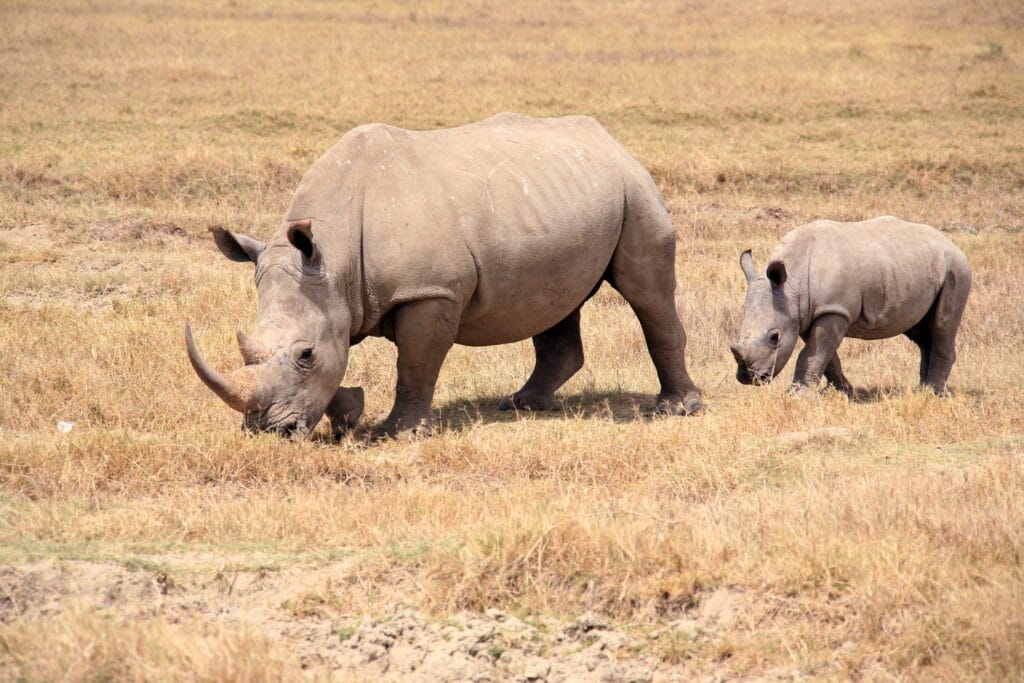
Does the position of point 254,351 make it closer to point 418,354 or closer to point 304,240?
point 304,240

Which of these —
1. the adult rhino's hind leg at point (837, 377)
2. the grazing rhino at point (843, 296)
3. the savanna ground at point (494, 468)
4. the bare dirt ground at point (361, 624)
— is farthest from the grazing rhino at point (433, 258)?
the bare dirt ground at point (361, 624)

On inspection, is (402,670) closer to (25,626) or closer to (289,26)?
(25,626)

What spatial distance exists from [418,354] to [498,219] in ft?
3.47

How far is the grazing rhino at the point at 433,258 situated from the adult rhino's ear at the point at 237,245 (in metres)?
0.01

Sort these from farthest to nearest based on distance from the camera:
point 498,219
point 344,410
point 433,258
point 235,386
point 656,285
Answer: point 656,285, point 498,219, point 344,410, point 433,258, point 235,386

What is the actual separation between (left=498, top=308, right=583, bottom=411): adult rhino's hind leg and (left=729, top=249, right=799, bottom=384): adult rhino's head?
126cm

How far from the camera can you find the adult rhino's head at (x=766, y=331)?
9.88m

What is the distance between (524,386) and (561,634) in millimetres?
4668

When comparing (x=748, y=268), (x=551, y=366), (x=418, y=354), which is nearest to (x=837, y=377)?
(x=748, y=268)

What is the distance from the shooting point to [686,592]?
18.8 ft

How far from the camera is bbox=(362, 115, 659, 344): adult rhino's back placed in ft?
27.5

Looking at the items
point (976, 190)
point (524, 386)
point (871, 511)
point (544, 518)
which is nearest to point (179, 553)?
point (544, 518)

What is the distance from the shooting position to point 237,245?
847 centimetres

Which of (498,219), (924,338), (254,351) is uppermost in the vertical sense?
(498,219)
